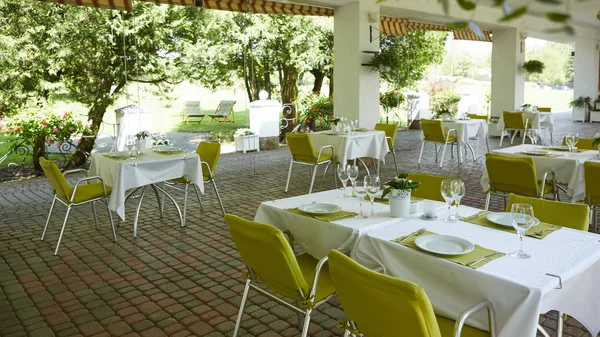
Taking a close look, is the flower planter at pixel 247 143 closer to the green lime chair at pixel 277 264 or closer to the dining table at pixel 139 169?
the dining table at pixel 139 169

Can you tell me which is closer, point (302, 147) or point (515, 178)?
point (515, 178)

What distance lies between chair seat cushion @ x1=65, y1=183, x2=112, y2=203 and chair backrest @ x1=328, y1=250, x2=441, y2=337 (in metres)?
3.29

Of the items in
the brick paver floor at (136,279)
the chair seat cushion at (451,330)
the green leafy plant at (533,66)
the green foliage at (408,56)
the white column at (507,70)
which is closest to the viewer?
the chair seat cushion at (451,330)

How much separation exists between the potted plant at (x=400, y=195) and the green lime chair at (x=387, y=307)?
2.43 feet

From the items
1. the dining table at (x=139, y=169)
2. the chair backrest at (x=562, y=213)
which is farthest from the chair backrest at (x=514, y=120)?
the chair backrest at (x=562, y=213)

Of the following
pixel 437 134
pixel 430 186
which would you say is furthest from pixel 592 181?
pixel 437 134

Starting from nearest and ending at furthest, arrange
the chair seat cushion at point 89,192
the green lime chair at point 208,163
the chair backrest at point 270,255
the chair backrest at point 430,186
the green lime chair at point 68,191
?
the chair backrest at point 270,255
the chair backrest at point 430,186
the green lime chair at point 68,191
the chair seat cushion at point 89,192
the green lime chair at point 208,163

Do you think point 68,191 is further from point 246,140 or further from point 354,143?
point 246,140

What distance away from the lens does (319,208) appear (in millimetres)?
2947

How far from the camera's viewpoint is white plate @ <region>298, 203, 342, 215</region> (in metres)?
2.82

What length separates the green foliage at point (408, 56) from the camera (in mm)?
8734

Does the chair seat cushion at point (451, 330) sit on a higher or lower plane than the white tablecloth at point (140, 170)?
lower

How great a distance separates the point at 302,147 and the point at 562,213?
413cm

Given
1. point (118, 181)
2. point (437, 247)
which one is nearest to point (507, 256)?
point (437, 247)
